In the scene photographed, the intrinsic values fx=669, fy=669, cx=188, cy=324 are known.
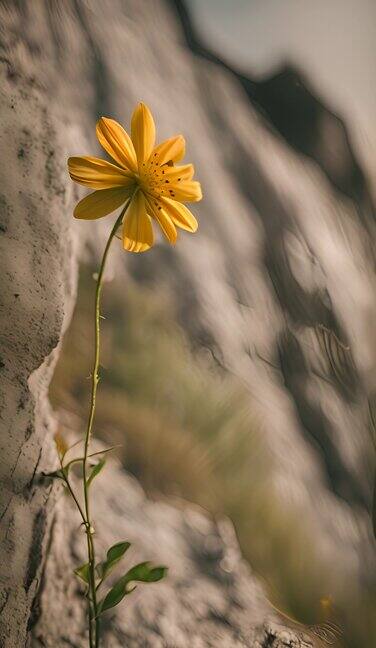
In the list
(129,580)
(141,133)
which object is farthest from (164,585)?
(141,133)

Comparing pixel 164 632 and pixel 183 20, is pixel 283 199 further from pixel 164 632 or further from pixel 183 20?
pixel 164 632

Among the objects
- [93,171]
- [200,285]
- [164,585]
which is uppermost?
[93,171]

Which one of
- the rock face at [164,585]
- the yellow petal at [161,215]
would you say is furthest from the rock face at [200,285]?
the yellow petal at [161,215]

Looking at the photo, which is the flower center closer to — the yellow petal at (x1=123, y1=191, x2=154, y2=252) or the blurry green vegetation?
the yellow petal at (x1=123, y1=191, x2=154, y2=252)

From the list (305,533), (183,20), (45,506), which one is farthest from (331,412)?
(183,20)

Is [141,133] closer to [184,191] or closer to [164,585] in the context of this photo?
[184,191]

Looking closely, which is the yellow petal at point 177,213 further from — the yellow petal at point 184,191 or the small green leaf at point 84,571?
the small green leaf at point 84,571
